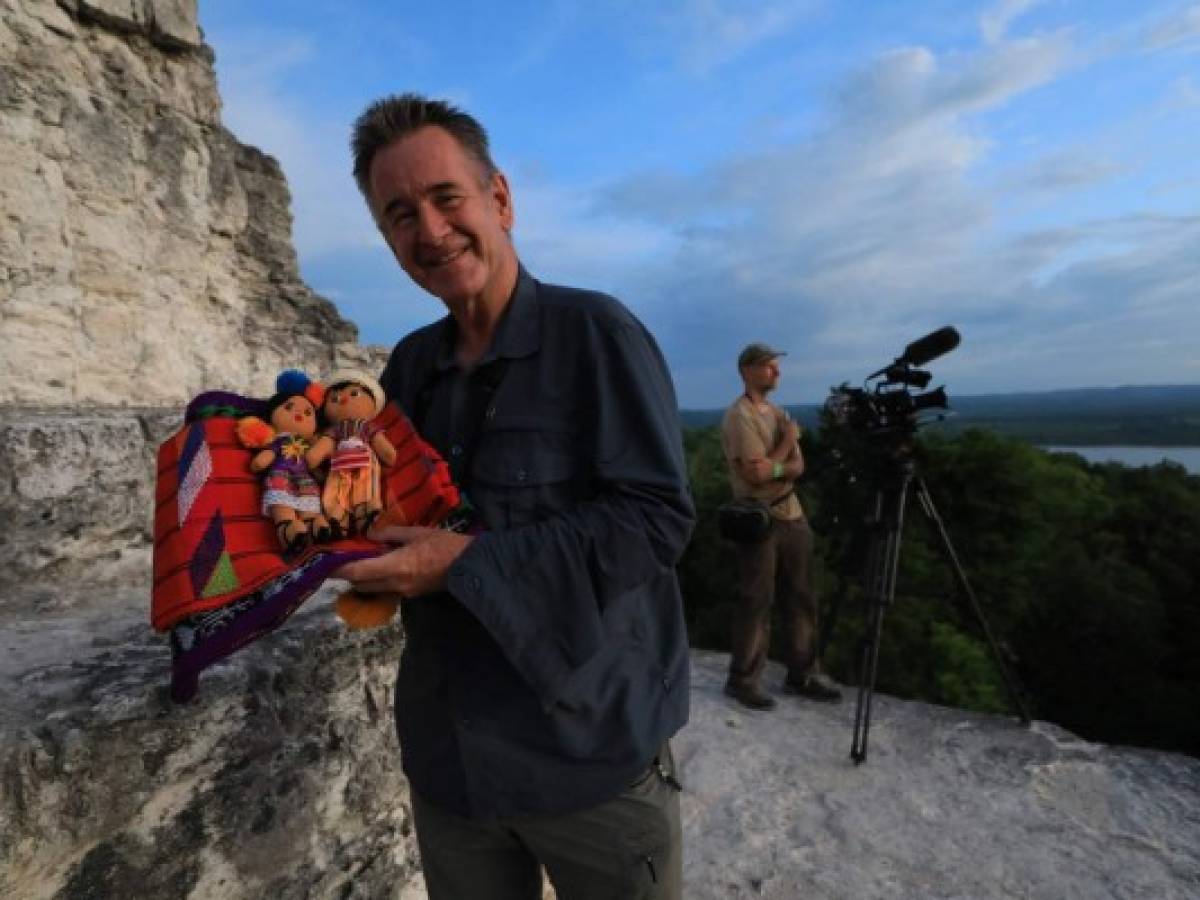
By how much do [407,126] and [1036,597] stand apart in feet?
50.9

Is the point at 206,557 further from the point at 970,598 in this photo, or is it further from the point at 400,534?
the point at 970,598

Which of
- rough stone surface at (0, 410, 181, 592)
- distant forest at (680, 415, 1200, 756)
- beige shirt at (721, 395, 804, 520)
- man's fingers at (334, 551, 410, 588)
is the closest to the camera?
man's fingers at (334, 551, 410, 588)

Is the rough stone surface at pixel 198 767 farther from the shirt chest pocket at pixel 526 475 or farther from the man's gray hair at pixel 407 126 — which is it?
the man's gray hair at pixel 407 126

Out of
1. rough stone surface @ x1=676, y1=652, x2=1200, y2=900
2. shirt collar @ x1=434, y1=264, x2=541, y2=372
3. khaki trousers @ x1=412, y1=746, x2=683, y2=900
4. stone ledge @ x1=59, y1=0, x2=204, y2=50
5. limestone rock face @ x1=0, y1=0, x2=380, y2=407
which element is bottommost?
rough stone surface @ x1=676, y1=652, x2=1200, y2=900

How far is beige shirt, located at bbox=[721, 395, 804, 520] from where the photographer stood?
3662mm

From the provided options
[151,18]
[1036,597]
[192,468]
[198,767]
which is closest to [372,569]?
[192,468]

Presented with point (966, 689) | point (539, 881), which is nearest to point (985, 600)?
point (966, 689)

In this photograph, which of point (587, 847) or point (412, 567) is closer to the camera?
point (412, 567)

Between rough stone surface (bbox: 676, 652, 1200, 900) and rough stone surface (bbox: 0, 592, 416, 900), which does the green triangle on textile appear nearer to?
rough stone surface (bbox: 0, 592, 416, 900)

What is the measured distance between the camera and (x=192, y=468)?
40.9 inches

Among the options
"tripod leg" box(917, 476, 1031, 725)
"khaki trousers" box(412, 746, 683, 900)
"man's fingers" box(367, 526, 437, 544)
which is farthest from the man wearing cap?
"man's fingers" box(367, 526, 437, 544)

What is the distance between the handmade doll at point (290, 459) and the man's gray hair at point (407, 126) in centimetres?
37

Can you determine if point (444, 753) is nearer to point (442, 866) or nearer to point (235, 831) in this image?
point (442, 866)

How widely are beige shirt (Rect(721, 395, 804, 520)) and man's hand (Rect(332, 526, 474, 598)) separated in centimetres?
286
